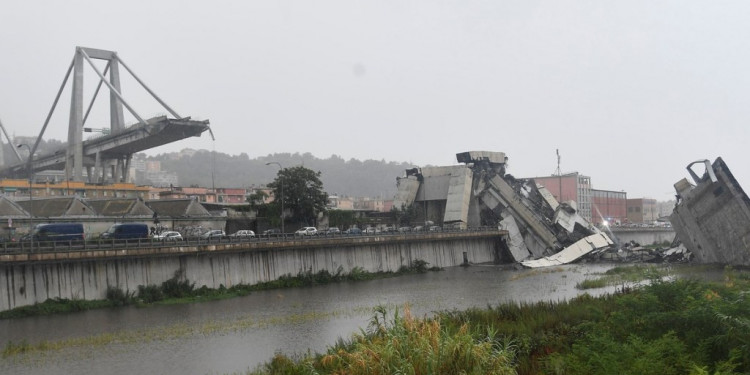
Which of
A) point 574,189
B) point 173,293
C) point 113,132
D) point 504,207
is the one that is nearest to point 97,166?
point 113,132

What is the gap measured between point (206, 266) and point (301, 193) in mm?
25077

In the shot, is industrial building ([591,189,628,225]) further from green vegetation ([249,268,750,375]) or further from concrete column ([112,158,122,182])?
green vegetation ([249,268,750,375])

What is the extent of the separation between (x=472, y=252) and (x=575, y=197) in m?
62.3

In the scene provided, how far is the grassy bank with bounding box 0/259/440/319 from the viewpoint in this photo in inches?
1475

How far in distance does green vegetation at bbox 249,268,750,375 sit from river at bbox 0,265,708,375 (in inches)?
197

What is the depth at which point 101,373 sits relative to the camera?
24234 millimetres

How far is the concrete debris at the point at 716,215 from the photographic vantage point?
58406 mm

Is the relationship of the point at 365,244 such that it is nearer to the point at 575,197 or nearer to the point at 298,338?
the point at 298,338

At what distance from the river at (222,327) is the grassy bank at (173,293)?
1.01m

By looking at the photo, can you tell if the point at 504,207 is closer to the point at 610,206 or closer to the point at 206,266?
the point at 206,266

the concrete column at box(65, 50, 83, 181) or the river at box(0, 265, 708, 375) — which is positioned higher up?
the concrete column at box(65, 50, 83, 181)

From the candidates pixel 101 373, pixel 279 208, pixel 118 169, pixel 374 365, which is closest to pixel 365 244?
pixel 279 208

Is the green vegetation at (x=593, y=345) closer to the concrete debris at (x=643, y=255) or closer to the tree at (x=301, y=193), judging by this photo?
the tree at (x=301, y=193)

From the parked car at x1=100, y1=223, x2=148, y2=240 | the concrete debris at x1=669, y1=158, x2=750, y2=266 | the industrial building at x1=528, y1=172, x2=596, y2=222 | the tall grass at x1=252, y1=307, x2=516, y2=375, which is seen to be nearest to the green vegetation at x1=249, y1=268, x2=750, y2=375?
the tall grass at x1=252, y1=307, x2=516, y2=375
